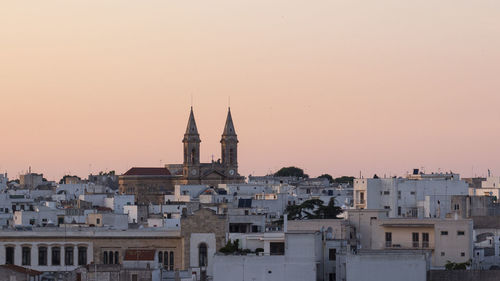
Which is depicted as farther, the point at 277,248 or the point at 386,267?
the point at 277,248

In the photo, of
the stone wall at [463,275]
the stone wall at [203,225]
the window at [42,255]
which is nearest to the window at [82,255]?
the window at [42,255]

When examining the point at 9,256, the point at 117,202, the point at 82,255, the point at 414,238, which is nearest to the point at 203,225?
the point at 82,255

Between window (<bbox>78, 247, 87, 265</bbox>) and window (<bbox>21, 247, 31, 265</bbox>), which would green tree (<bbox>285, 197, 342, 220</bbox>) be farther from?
window (<bbox>21, 247, 31, 265</bbox>)

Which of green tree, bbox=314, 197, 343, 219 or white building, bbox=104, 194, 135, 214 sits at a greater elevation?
white building, bbox=104, 194, 135, 214

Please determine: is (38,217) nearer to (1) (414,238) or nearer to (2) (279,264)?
(1) (414,238)

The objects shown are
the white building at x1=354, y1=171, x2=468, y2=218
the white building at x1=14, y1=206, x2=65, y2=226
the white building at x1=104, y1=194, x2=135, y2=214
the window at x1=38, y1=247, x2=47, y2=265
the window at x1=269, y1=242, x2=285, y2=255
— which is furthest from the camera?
the white building at x1=104, y1=194, x2=135, y2=214

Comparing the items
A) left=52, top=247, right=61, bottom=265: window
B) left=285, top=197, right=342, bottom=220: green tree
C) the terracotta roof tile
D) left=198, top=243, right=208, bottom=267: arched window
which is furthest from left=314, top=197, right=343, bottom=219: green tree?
the terracotta roof tile

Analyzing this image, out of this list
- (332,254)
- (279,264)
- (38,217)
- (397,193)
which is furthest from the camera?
(38,217)

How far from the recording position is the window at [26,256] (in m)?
71.9

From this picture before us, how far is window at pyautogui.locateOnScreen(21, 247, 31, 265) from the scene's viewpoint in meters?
71.9

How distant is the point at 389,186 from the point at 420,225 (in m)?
23.6

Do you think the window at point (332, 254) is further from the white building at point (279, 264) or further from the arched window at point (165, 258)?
the arched window at point (165, 258)

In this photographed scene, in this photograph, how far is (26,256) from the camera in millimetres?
72000

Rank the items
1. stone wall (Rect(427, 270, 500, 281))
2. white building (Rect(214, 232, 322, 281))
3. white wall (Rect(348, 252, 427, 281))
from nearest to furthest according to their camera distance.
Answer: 1. white wall (Rect(348, 252, 427, 281))
2. white building (Rect(214, 232, 322, 281))
3. stone wall (Rect(427, 270, 500, 281))
